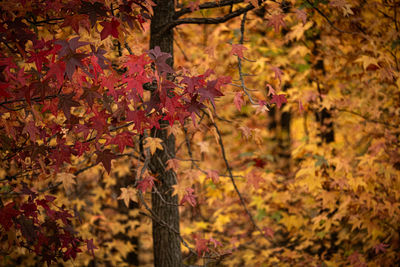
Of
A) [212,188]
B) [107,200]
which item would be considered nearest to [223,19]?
[212,188]

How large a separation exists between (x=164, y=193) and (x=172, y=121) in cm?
170

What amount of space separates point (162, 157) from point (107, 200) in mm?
4524

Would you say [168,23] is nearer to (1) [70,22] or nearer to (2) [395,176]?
(1) [70,22]

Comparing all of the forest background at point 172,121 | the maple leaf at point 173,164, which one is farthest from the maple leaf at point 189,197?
the maple leaf at point 173,164

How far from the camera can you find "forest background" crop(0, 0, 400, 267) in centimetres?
209

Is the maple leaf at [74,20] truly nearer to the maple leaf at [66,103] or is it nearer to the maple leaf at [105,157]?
the maple leaf at [66,103]

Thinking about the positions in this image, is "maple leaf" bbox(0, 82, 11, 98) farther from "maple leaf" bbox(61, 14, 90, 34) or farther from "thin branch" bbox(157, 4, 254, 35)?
"thin branch" bbox(157, 4, 254, 35)

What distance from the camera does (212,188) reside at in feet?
17.4

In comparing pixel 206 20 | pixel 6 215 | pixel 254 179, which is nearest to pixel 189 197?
pixel 254 179

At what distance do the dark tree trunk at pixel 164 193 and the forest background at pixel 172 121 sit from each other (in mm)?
16

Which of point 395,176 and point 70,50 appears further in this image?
point 395,176

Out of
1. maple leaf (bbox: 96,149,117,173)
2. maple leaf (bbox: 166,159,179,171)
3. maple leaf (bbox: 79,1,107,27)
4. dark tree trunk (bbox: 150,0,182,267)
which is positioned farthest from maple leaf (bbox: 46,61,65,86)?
dark tree trunk (bbox: 150,0,182,267)

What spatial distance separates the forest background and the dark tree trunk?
0.02 meters

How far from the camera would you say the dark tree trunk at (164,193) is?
360 centimetres
